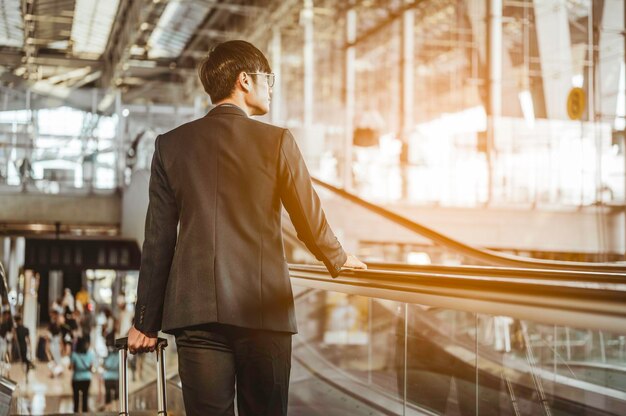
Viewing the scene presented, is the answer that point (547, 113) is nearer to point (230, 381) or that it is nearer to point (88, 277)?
point (88, 277)

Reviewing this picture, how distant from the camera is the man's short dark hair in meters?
2.43

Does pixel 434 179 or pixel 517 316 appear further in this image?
pixel 434 179

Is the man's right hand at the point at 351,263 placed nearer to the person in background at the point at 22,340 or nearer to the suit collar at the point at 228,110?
the suit collar at the point at 228,110

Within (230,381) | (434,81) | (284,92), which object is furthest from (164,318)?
(434,81)

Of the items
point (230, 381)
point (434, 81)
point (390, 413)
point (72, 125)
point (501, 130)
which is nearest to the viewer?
point (230, 381)

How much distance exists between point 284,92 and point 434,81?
6.78m

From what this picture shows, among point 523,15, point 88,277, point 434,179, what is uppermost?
point 523,15

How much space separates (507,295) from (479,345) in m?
1.37

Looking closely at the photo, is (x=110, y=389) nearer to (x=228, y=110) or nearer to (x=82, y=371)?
(x=82, y=371)

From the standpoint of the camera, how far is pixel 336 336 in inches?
303

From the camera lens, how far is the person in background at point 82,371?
1371 cm

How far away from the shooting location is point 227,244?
2.36 meters

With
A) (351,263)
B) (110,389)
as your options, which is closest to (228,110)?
(351,263)

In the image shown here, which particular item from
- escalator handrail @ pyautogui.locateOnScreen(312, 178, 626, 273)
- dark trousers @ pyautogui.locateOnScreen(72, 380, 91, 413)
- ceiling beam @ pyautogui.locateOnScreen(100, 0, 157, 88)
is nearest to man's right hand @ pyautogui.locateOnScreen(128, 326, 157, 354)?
escalator handrail @ pyautogui.locateOnScreen(312, 178, 626, 273)
